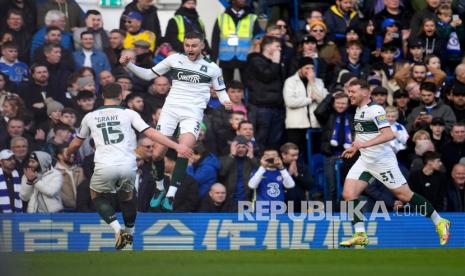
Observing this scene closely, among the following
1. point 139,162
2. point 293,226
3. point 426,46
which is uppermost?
point 426,46

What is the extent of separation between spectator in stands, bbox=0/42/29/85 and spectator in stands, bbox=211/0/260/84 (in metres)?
3.60

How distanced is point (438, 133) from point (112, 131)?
283 inches

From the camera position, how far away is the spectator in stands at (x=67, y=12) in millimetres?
17109

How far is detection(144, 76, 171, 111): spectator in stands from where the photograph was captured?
16047 mm

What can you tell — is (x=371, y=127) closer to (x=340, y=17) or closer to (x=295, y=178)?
(x=295, y=178)

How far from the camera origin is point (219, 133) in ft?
52.6

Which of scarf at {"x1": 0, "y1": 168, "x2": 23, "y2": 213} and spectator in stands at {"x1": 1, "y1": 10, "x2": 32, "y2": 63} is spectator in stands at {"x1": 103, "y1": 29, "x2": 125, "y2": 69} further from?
scarf at {"x1": 0, "y1": 168, "x2": 23, "y2": 213}

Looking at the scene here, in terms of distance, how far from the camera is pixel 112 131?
37.0 feet

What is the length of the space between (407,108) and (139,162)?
17.7 feet

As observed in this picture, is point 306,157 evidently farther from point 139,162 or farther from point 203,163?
point 139,162

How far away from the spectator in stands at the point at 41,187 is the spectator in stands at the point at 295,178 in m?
3.78

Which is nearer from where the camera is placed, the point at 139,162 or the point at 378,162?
the point at 378,162

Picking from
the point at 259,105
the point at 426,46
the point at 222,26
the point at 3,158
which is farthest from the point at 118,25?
the point at 426,46

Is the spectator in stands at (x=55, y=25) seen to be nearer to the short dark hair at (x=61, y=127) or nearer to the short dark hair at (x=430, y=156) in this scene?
the short dark hair at (x=61, y=127)
